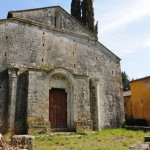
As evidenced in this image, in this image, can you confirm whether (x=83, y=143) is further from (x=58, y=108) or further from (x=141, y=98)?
(x=141, y=98)

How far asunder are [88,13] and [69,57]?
35.9ft

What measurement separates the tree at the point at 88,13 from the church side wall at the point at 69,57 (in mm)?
7593

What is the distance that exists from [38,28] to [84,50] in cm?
391

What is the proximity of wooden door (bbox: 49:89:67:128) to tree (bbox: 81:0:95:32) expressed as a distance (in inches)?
465

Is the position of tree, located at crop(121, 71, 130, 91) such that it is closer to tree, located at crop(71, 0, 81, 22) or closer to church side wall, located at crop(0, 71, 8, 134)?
tree, located at crop(71, 0, 81, 22)

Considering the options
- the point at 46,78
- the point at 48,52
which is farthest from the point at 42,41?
the point at 46,78

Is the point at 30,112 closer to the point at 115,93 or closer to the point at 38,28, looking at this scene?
the point at 38,28

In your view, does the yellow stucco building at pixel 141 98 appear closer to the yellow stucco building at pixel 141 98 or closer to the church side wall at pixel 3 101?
the yellow stucco building at pixel 141 98

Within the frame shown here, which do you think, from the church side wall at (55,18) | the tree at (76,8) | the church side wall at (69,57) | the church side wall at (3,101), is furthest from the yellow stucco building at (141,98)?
the church side wall at (3,101)

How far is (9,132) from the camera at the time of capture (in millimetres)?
10711

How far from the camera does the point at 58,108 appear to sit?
42.8ft

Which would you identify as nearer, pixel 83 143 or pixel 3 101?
pixel 83 143

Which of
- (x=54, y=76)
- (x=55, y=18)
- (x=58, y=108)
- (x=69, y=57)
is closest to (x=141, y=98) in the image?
(x=69, y=57)

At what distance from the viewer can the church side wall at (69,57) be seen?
1229 cm
